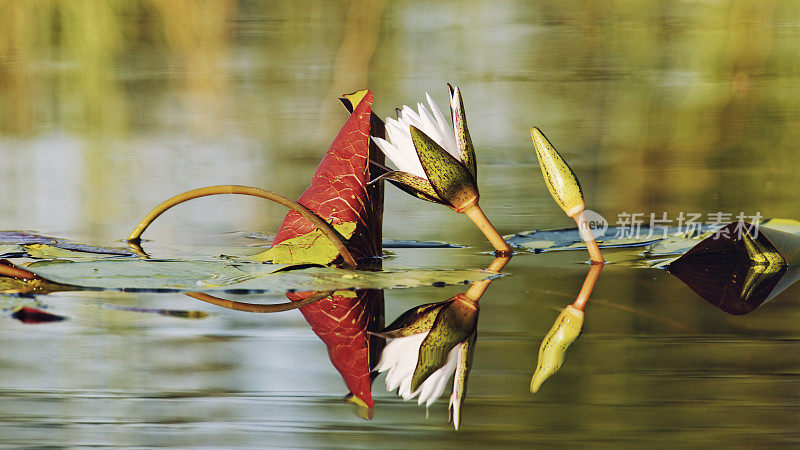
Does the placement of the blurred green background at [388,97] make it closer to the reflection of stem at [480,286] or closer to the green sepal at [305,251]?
the reflection of stem at [480,286]

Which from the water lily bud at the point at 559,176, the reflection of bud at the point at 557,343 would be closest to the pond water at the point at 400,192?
the reflection of bud at the point at 557,343

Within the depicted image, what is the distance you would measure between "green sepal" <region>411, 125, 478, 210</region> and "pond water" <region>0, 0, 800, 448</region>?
0.13 meters

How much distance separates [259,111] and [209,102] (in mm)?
352

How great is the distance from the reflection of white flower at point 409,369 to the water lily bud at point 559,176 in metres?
0.44

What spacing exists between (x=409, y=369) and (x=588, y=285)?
0.49 meters

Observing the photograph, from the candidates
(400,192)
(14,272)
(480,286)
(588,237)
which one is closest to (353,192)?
(480,286)

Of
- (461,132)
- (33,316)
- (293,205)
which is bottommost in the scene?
(33,316)

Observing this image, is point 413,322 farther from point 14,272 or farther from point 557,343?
point 14,272

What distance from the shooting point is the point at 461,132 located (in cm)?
113

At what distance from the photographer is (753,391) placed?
67cm

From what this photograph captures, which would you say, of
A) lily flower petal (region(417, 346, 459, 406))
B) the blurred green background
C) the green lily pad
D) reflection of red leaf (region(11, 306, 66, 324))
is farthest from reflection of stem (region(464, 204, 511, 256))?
reflection of red leaf (region(11, 306, 66, 324))

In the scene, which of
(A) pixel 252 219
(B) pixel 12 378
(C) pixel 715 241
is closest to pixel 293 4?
(A) pixel 252 219

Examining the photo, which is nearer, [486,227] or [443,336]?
[443,336]

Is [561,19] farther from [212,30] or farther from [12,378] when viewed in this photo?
[12,378]
